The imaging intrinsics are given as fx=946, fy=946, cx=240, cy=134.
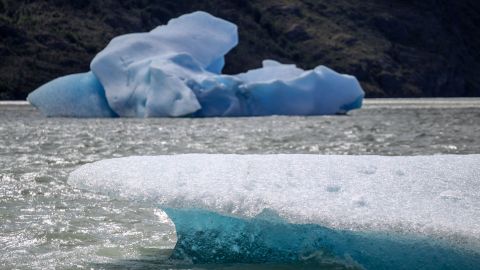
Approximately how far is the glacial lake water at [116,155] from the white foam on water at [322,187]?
36 centimetres

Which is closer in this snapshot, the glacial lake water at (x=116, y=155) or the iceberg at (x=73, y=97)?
the glacial lake water at (x=116, y=155)

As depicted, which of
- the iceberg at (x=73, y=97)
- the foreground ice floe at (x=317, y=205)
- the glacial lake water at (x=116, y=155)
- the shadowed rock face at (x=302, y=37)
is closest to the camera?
the foreground ice floe at (x=317, y=205)

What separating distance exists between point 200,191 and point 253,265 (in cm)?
44

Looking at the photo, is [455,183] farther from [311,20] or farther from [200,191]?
[311,20]

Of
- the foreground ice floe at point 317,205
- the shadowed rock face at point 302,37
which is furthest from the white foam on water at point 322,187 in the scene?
the shadowed rock face at point 302,37

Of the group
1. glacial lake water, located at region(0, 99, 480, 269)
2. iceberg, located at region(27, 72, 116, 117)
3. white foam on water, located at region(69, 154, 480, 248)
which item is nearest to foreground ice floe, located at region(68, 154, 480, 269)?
white foam on water, located at region(69, 154, 480, 248)

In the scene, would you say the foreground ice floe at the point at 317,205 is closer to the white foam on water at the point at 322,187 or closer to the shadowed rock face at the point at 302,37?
the white foam on water at the point at 322,187

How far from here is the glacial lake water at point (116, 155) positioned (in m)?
4.98

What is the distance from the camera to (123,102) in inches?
904

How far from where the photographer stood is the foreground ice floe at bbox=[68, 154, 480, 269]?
147 inches

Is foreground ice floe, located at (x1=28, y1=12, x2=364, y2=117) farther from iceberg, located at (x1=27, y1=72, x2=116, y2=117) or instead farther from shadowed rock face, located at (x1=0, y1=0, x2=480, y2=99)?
shadowed rock face, located at (x1=0, y1=0, x2=480, y2=99)

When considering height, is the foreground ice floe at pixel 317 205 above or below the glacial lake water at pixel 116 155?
above

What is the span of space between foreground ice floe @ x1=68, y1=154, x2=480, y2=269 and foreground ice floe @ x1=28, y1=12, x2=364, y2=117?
1648 cm

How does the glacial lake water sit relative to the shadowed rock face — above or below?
above
